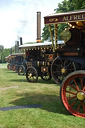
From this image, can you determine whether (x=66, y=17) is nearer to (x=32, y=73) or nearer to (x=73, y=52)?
(x=73, y=52)

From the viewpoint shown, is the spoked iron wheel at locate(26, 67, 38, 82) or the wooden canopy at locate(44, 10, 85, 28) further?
the spoked iron wheel at locate(26, 67, 38, 82)

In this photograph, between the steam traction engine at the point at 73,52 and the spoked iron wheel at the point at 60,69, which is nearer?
the steam traction engine at the point at 73,52

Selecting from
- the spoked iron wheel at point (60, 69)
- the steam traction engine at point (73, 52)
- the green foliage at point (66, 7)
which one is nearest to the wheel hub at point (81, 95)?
the steam traction engine at point (73, 52)

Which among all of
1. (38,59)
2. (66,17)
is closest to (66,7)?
(38,59)

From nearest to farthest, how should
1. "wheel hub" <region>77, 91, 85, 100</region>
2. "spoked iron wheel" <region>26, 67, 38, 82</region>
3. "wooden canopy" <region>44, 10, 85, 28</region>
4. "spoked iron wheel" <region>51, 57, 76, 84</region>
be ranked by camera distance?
"wooden canopy" <region>44, 10, 85, 28</region>, "wheel hub" <region>77, 91, 85, 100</region>, "spoked iron wheel" <region>51, 57, 76, 84</region>, "spoked iron wheel" <region>26, 67, 38, 82</region>

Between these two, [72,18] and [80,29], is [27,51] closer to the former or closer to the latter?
[80,29]

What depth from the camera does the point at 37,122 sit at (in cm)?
Result: 397

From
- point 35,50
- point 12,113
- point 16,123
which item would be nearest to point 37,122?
point 16,123

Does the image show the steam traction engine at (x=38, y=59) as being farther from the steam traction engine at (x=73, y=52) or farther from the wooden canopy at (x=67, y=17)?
the wooden canopy at (x=67, y=17)

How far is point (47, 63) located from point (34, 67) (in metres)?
1.08

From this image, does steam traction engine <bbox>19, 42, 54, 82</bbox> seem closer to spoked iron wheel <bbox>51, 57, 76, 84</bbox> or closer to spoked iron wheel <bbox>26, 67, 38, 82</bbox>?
spoked iron wheel <bbox>26, 67, 38, 82</bbox>

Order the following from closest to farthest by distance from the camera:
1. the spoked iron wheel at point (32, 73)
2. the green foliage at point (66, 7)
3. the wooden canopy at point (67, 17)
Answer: the wooden canopy at point (67, 17), the spoked iron wheel at point (32, 73), the green foliage at point (66, 7)

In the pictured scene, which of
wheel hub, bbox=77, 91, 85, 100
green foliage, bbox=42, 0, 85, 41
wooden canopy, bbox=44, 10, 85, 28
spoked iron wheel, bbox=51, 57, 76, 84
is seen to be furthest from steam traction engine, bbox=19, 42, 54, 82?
wheel hub, bbox=77, 91, 85, 100

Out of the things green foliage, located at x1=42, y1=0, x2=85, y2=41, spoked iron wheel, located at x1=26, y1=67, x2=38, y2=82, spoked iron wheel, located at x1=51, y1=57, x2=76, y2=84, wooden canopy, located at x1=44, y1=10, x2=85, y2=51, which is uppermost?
green foliage, located at x1=42, y1=0, x2=85, y2=41
